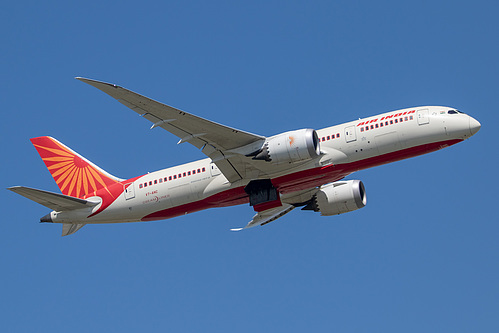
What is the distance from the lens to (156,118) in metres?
39.6

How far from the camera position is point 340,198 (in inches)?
1897

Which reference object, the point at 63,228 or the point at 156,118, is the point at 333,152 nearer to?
the point at 156,118

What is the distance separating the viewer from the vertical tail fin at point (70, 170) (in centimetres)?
4834

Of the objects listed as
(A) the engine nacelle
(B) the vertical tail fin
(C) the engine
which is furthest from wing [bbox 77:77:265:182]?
(B) the vertical tail fin

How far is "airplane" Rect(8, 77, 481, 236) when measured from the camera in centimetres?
4106

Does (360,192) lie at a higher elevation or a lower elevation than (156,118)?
lower

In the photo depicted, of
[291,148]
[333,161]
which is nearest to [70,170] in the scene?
[291,148]

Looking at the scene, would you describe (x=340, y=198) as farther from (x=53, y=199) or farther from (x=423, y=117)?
(x=53, y=199)

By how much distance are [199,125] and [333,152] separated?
797 centimetres

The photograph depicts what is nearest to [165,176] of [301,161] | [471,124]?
[301,161]

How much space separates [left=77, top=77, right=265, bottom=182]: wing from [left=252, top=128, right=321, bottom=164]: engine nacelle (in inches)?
26.2

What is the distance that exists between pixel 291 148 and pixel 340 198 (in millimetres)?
8697

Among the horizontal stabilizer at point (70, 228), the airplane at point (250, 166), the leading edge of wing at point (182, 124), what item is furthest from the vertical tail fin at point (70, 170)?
the leading edge of wing at point (182, 124)

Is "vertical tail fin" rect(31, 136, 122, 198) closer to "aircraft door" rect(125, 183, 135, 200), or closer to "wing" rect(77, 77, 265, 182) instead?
"aircraft door" rect(125, 183, 135, 200)
